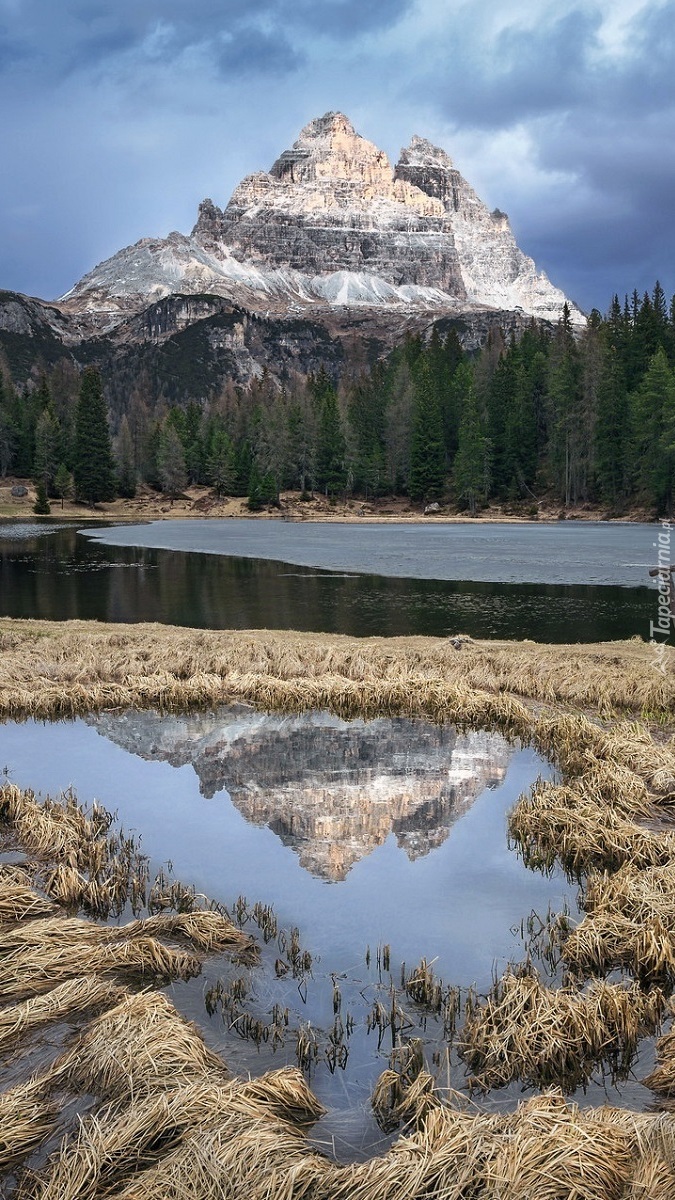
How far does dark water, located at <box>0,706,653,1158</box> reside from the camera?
674cm

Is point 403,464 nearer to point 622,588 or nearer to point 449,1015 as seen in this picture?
point 622,588

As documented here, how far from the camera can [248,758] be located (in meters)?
14.0

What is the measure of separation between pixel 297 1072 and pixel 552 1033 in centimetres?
198

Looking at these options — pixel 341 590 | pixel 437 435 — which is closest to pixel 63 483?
pixel 437 435

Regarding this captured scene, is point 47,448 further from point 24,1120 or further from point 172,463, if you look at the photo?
point 24,1120

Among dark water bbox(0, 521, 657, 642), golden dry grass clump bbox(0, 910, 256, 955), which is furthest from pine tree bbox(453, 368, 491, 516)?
golden dry grass clump bbox(0, 910, 256, 955)

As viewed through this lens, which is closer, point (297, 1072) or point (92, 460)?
point (297, 1072)

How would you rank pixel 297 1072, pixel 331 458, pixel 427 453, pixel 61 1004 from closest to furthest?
pixel 297 1072, pixel 61 1004, pixel 427 453, pixel 331 458

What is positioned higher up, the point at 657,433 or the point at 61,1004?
the point at 657,433

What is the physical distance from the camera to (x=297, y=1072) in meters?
5.80

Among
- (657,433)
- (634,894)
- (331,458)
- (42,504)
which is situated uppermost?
(657,433)

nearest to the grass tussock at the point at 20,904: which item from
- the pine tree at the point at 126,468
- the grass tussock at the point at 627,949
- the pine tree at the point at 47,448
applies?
the grass tussock at the point at 627,949

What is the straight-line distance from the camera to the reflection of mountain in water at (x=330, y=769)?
10.8 meters

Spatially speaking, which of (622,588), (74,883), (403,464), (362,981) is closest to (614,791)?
(362,981)
